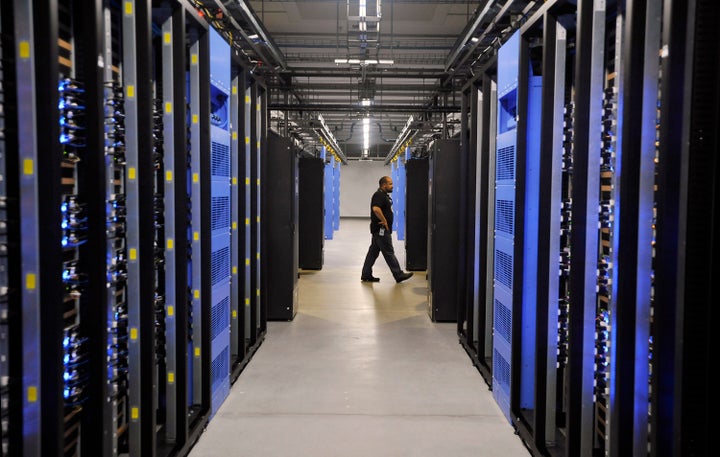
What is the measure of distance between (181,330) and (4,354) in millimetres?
1434

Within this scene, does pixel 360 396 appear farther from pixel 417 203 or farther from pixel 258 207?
pixel 417 203

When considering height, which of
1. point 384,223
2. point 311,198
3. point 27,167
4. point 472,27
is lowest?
point 384,223

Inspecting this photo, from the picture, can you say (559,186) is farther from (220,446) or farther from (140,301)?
(220,446)

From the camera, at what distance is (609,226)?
2697mm

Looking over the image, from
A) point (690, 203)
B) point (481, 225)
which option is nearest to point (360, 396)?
point (481, 225)

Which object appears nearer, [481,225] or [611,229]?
[611,229]

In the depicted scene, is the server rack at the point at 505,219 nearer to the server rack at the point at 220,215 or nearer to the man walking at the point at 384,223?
the server rack at the point at 220,215

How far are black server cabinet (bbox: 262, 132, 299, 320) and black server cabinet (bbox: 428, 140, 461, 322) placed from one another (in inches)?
66.6

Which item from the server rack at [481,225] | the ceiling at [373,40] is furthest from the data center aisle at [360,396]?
the ceiling at [373,40]

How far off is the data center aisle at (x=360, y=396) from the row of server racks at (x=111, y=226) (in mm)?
355

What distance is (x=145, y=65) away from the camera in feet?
9.12

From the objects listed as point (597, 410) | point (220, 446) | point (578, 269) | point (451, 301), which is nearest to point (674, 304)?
point (578, 269)

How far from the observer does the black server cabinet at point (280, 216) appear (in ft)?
22.6

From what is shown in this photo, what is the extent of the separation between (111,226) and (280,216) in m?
4.26
